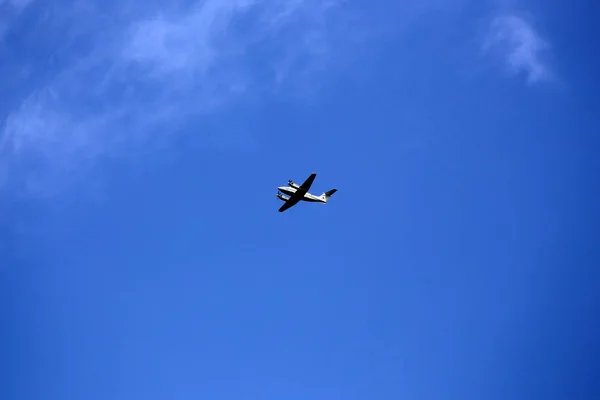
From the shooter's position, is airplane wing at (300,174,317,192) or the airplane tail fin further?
the airplane tail fin

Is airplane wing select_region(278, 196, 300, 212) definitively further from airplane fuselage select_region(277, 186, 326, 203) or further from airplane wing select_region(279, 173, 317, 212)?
airplane fuselage select_region(277, 186, 326, 203)

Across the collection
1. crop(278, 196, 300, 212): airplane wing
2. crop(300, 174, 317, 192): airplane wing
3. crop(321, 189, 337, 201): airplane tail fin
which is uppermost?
crop(321, 189, 337, 201): airplane tail fin

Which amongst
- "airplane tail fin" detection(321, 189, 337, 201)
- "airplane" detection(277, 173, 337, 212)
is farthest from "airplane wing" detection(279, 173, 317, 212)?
"airplane tail fin" detection(321, 189, 337, 201)

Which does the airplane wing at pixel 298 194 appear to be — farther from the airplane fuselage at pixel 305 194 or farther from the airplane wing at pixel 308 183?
the airplane fuselage at pixel 305 194

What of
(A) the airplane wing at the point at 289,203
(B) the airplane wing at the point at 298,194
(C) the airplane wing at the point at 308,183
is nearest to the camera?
(C) the airplane wing at the point at 308,183

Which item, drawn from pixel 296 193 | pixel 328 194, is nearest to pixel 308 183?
pixel 296 193

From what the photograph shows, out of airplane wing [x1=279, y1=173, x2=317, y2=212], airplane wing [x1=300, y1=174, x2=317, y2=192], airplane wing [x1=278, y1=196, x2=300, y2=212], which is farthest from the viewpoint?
airplane wing [x1=278, y1=196, x2=300, y2=212]

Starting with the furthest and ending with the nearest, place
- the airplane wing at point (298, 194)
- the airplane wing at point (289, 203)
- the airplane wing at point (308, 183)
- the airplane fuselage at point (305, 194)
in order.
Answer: the airplane wing at point (289, 203)
the airplane fuselage at point (305, 194)
the airplane wing at point (298, 194)
the airplane wing at point (308, 183)

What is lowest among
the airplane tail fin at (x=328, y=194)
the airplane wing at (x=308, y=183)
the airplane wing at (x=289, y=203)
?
the airplane wing at (x=289, y=203)

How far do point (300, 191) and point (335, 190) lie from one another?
9230mm

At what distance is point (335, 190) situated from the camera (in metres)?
111

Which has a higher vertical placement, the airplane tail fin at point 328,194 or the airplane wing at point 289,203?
the airplane tail fin at point 328,194

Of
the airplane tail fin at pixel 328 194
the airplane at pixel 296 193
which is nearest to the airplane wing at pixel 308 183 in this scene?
the airplane at pixel 296 193

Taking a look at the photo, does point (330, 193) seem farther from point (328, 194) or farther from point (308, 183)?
point (308, 183)
